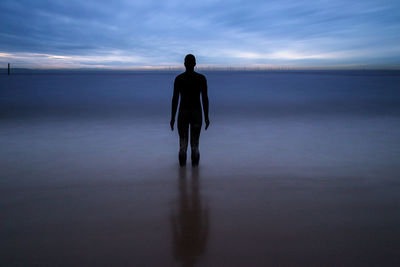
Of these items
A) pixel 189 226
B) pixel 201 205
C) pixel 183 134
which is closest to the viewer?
pixel 189 226

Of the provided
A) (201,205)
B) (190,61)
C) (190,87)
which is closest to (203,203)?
(201,205)

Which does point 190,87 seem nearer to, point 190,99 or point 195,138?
point 190,99

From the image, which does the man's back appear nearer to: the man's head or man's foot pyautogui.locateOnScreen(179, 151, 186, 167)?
the man's head

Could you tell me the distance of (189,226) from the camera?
3.97 metres

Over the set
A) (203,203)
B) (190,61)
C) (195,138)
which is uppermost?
(190,61)

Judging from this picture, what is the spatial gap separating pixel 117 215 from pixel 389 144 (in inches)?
313

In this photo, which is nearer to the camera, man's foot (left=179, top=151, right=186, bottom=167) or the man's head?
the man's head

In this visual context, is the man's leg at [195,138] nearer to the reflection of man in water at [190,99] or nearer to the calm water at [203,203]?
the reflection of man in water at [190,99]

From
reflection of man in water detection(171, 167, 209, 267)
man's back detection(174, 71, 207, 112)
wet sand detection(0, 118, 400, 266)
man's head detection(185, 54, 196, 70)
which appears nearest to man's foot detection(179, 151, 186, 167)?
wet sand detection(0, 118, 400, 266)

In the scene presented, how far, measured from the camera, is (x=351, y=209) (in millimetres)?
4387

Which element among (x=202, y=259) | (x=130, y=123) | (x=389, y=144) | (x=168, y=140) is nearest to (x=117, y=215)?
(x=202, y=259)

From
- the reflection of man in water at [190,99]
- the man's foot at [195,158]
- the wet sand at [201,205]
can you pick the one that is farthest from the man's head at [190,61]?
the wet sand at [201,205]

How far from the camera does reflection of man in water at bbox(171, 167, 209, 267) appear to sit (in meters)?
3.36

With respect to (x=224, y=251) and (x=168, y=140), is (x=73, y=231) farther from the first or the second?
(x=168, y=140)
